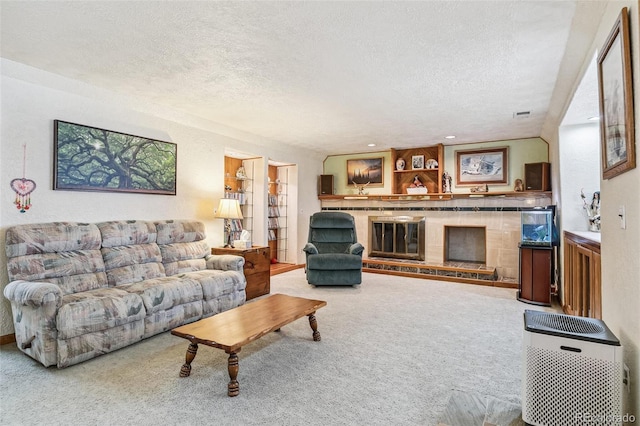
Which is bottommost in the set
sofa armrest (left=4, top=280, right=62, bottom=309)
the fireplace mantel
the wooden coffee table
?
the wooden coffee table

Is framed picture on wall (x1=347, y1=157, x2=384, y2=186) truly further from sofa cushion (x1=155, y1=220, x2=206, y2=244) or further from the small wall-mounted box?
sofa cushion (x1=155, y1=220, x2=206, y2=244)

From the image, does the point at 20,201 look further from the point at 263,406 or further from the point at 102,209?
the point at 263,406

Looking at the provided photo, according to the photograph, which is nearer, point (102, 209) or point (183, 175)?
point (102, 209)

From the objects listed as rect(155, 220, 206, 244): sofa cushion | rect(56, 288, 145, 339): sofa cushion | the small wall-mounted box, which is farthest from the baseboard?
the small wall-mounted box

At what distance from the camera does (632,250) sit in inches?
58.9

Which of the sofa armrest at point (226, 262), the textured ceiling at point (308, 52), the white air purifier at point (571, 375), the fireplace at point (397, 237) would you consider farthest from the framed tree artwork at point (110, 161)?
the fireplace at point (397, 237)

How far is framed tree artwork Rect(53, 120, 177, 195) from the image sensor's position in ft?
10.5

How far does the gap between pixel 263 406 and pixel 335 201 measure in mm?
5494

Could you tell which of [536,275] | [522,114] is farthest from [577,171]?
[536,275]

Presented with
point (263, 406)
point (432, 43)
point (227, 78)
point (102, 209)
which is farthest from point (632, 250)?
point (102, 209)

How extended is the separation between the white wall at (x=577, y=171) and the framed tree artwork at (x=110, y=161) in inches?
187

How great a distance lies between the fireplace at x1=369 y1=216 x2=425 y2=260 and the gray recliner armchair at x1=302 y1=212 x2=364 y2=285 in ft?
4.49

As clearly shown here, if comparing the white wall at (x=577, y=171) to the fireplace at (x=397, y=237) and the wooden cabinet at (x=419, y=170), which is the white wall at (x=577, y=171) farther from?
the fireplace at (x=397, y=237)

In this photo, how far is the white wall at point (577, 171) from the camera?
3854 millimetres
